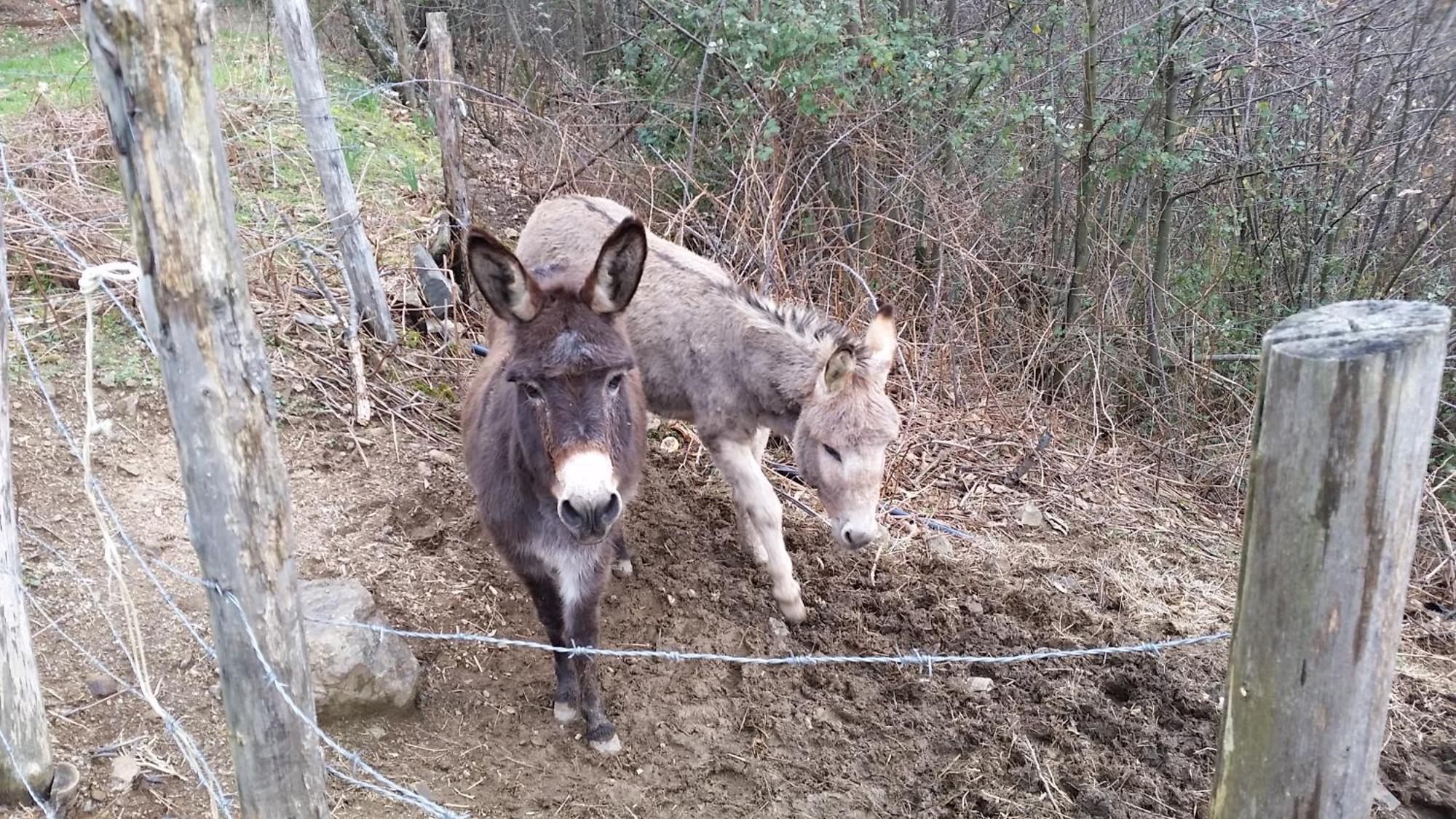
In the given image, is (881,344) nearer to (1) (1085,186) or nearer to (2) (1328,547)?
(2) (1328,547)

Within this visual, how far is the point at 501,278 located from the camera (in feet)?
9.58

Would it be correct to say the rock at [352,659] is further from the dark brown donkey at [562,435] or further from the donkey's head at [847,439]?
the donkey's head at [847,439]

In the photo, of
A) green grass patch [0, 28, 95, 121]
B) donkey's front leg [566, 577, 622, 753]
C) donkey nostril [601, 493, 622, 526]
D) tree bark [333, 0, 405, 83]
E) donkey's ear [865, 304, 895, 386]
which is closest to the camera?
donkey nostril [601, 493, 622, 526]

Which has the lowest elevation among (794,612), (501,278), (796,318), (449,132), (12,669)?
(794,612)

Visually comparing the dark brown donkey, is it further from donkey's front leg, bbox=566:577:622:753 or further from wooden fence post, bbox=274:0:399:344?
wooden fence post, bbox=274:0:399:344

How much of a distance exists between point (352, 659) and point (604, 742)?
1.04 m

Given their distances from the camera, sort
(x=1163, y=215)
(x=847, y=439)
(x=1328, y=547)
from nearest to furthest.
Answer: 1. (x=1328, y=547)
2. (x=847, y=439)
3. (x=1163, y=215)

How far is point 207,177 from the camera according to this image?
1732mm

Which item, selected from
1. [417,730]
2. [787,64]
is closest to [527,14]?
[787,64]

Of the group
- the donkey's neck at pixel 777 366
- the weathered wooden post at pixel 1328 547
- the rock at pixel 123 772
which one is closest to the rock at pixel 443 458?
the donkey's neck at pixel 777 366

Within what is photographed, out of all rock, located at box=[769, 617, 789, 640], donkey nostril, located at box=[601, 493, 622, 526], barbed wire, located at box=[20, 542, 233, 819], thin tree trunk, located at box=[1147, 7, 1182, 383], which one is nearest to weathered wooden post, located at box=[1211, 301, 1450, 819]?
donkey nostril, located at box=[601, 493, 622, 526]

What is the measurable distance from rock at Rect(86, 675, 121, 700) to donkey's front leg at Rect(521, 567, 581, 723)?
1563 millimetres

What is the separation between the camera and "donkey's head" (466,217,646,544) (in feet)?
9.05

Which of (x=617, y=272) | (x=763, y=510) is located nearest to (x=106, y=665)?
(x=617, y=272)
